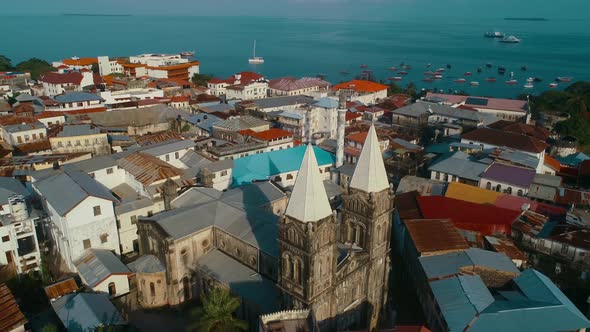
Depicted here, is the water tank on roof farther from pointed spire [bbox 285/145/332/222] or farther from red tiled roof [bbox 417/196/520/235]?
red tiled roof [bbox 417/196/520/235]

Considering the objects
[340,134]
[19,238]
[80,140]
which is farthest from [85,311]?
[80,140]

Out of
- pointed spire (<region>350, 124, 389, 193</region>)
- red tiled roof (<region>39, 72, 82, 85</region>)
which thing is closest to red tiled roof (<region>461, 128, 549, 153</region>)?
pointed spire (<region>350, 124, 389, 193</region>)

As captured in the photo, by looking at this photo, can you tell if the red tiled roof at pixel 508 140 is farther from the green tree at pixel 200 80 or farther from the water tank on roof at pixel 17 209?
the green tree at pixel 200 80

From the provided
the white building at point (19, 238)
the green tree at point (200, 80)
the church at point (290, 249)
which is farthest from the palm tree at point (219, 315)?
the green tree at point (200, 80)

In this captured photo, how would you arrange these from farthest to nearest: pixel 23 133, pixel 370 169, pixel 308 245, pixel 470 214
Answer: pixel 23 133
pixel 470 214
pixel 370 169
pixel 308 245

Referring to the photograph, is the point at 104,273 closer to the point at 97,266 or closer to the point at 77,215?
the point at 97,266

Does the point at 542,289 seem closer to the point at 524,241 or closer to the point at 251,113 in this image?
the point at 524,241
